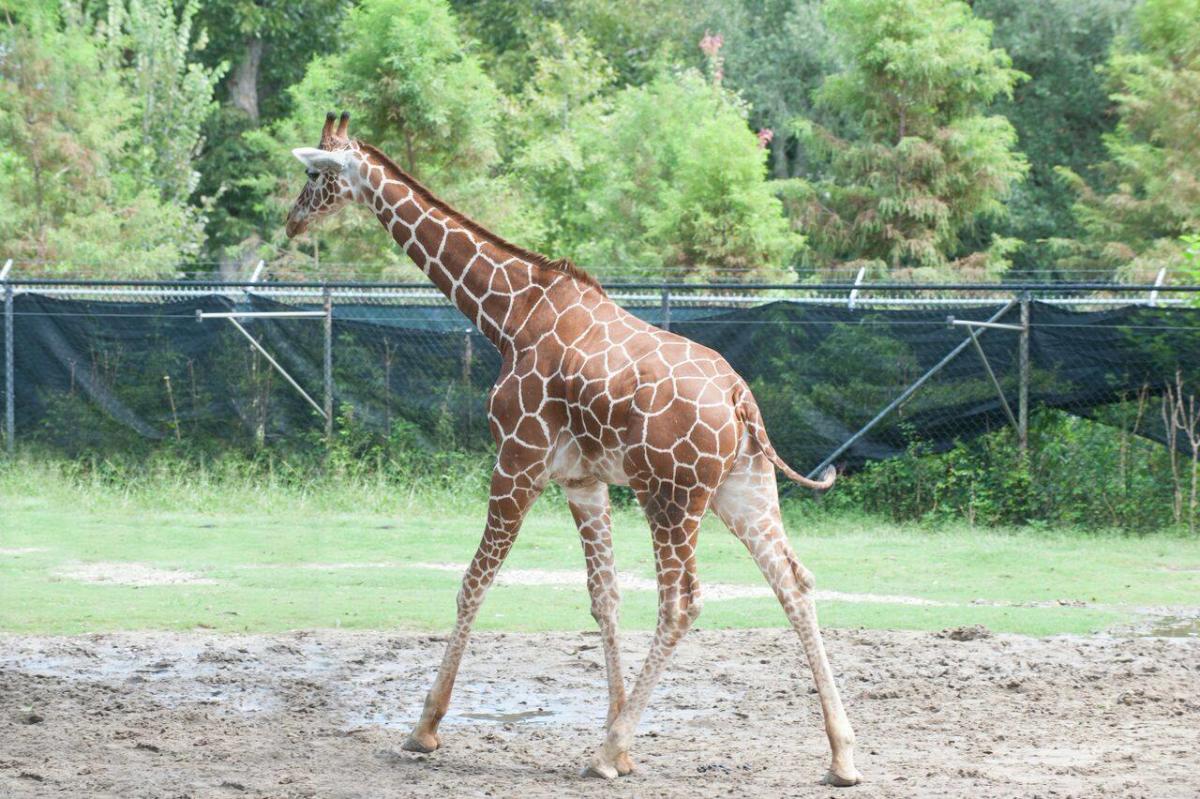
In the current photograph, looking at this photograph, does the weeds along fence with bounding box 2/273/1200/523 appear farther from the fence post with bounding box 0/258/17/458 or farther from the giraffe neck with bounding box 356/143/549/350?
the giraffe neck with bounding box 356/143/549/350

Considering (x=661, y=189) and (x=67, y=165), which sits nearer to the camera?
(x=67, y=165)

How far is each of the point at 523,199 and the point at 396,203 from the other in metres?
16.4

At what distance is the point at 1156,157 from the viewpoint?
24094 millimetres

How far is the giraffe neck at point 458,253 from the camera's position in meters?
6.42

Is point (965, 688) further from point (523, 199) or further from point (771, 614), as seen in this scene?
point (523, 199)

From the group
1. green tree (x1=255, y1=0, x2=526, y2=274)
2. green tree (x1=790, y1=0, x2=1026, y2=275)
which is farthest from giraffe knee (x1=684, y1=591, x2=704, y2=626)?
green tree (x1=790, y1=0, x2=1026, y2=275)

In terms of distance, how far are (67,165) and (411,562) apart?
12.3 m

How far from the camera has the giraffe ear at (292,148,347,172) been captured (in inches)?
267

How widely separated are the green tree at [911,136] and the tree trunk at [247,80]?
14487mm

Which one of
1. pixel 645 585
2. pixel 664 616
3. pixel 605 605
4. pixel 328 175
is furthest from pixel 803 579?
pixel 645 585

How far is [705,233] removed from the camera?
18359 mm

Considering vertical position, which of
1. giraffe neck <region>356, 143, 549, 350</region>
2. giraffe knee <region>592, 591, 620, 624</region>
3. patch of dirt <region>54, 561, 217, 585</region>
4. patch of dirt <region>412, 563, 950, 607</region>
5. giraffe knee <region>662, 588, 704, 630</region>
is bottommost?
patch of dirt <region>54, 561, 217, 585</region>

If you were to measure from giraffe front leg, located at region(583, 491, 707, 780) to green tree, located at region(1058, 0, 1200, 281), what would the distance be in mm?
17198

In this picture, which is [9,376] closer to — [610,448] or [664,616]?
[610,448]
